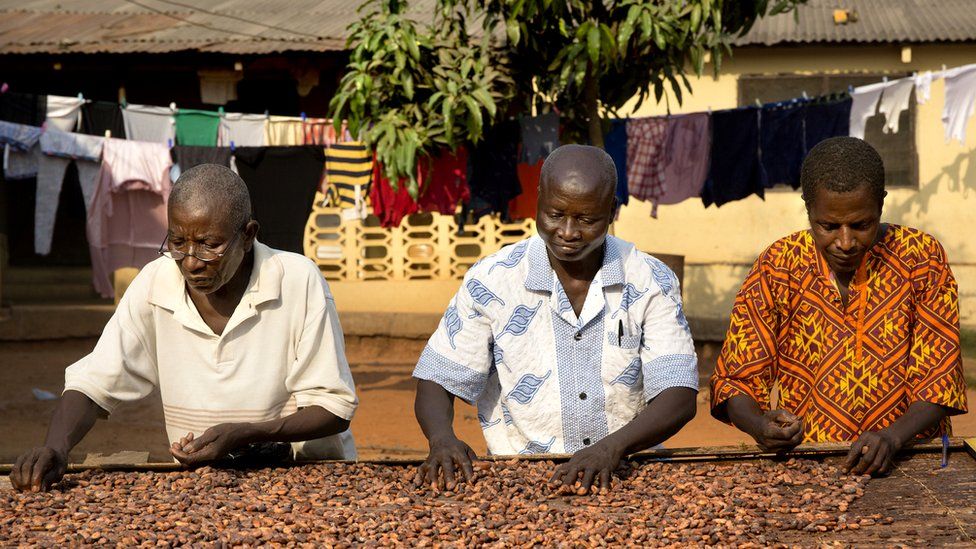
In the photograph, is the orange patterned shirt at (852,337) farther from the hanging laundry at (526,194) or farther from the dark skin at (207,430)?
the hanging laundry at (526,194)

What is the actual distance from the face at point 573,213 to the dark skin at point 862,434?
582 millimetres

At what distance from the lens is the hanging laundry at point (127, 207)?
8.50 m

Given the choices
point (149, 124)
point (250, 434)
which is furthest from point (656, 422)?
point (149, 124)

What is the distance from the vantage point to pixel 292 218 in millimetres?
8586

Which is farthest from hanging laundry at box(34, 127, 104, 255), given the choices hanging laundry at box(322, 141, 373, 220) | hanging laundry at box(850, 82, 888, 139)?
hanging laundry at box(850, 82, 888, 139)

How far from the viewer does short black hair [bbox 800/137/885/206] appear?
2824 millimetres

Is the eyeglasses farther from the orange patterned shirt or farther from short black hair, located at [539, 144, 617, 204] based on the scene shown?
the orange patterned shirt

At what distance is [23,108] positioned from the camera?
27.8 feet

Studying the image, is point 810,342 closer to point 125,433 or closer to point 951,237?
point 125,433

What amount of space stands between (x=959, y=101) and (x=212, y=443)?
715 cm

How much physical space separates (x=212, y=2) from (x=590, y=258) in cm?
1094

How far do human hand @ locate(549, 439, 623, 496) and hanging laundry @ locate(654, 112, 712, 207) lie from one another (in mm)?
5921

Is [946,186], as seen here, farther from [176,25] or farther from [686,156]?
[176,25]

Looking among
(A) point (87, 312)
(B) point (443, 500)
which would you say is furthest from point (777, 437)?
(A) point (87, 312)
